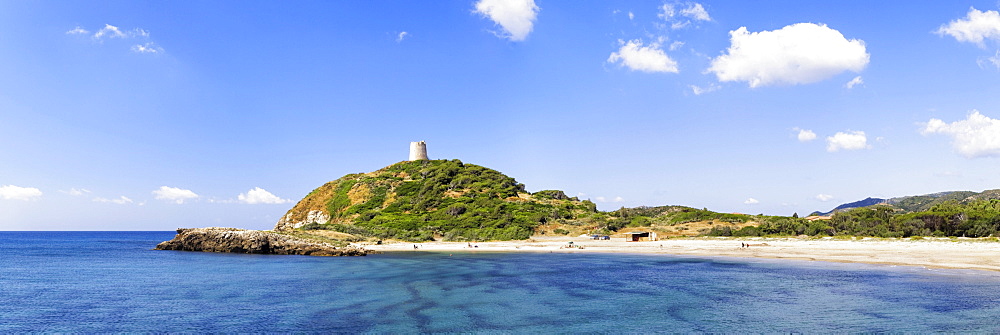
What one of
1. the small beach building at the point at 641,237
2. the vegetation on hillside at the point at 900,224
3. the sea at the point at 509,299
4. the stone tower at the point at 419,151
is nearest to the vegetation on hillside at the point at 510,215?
the vegetation on hillside at the point at 900,224

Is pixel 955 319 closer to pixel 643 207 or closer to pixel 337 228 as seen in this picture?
pixel 337 228

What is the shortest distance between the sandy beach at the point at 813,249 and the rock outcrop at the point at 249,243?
31.3 feet

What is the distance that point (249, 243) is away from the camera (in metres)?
73.2

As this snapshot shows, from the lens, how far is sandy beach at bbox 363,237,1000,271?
45.9 metres

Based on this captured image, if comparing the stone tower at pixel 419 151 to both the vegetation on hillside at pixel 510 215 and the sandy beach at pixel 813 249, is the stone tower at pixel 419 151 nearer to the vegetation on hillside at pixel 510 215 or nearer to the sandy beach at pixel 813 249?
the vegetation on hillside at pixel 510 215

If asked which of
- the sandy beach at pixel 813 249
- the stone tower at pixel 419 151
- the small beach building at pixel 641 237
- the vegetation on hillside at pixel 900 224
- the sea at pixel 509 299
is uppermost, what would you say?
the stone tower at pixel 419 151

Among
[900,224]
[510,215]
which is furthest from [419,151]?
[900,224]

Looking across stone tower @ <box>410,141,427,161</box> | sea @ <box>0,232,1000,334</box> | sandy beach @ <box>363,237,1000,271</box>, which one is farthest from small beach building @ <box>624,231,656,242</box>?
stone tower @ <box>410,141,427,161</box>

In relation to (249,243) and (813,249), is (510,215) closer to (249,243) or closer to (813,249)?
(249,243)

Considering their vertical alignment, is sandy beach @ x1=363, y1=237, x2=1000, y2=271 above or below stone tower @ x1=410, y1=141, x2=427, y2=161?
below

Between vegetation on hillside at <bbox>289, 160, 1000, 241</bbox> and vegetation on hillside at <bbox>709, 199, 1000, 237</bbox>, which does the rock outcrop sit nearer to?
vegetation on hillside at <bbox>289, 160, 1000, 241</bbox>

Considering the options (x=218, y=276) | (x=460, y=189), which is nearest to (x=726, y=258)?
(x=218, y=276)

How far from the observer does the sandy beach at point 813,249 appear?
45.9 m

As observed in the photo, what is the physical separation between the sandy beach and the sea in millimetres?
5040
